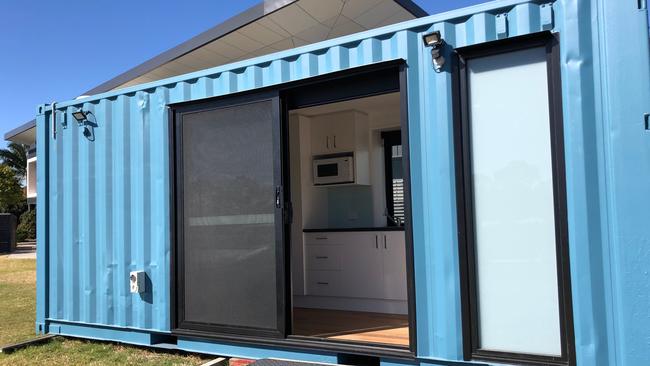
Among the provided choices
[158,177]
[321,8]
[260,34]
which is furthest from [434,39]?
[260,34]

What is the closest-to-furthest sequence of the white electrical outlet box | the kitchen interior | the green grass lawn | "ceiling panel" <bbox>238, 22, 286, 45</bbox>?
Result: the green grass lawn, the white electrical outlet box, the kitchen interior, "ceiling panel" <bbox>238, 22, 286, 45</bbox>

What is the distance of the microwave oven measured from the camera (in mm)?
6359

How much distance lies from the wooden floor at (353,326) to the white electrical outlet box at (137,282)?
1365 millimetres

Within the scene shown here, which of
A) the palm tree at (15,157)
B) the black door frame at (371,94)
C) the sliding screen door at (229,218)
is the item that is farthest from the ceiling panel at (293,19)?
the palm tree at (15,157)

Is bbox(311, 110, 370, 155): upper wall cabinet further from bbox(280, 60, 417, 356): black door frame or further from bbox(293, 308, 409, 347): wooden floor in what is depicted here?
bbox(280, 60, 417, 356): black door frame

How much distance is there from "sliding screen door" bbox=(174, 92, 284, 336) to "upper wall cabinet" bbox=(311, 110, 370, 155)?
2.42 m

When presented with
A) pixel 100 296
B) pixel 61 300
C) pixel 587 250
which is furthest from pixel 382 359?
pixel 61 300

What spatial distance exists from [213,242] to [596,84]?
2.96 m

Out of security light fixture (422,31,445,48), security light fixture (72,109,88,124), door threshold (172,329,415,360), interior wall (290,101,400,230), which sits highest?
security light fixture (422,31,445,48)

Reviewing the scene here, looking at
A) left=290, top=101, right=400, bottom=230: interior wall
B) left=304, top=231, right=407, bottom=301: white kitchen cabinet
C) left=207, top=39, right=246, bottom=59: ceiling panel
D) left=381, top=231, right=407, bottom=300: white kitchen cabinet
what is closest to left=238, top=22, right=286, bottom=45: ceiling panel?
left=207, top=39, right=246, bottom=59: ceiling panel

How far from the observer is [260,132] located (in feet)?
13.3

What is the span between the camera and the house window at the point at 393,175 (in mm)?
6621

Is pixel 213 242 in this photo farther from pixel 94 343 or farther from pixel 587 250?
pixel 587 250

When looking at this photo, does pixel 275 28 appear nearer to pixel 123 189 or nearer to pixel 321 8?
pixel 321 8
